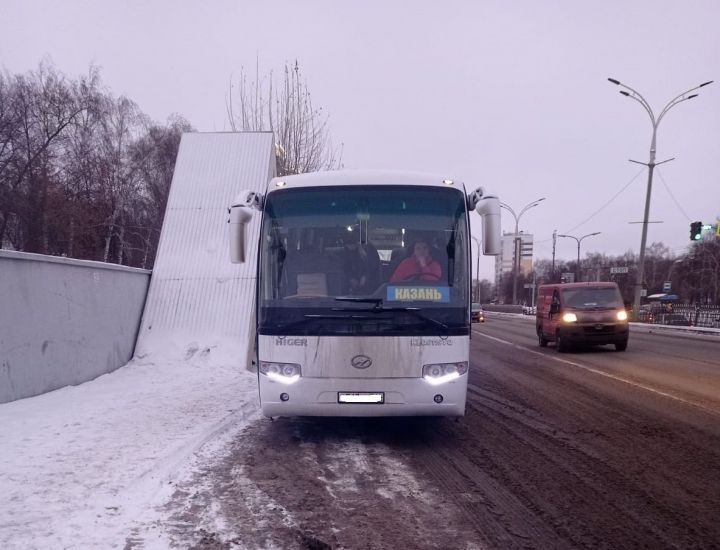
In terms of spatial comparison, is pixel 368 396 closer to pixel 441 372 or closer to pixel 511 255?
pixel 441 372

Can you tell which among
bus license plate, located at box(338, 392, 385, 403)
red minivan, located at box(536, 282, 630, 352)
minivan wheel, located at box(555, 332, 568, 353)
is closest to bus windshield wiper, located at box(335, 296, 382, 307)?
bus license plate, located at box(338, 392, 385, 403)

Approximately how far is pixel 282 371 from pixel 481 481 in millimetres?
2386

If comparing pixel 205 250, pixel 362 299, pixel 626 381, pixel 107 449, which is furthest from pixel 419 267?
pixel 205 250

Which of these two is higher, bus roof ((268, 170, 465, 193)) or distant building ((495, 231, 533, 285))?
distant building ((495, 231, 533, 285))

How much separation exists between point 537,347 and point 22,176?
24834mm

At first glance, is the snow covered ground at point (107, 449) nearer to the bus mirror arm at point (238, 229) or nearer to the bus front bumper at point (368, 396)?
the bus front bumper at point (368, 396)

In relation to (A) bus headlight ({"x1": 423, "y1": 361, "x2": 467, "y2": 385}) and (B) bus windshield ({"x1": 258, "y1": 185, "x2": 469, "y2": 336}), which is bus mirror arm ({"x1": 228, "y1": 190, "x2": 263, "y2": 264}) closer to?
(B) bus windshield ({"x1": 258, "y1": 185, "x2": 469, "y2": 336})

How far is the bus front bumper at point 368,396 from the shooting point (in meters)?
6.05

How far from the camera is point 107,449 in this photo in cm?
585

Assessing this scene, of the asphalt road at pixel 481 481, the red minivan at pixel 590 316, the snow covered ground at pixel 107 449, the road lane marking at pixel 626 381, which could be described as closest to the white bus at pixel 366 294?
the asphalt road at pixel 481 481

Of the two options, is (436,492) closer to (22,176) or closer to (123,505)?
(123,505)

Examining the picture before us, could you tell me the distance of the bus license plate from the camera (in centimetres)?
607

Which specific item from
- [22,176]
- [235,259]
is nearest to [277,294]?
[235,259]

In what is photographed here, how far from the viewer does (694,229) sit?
2830 cm
